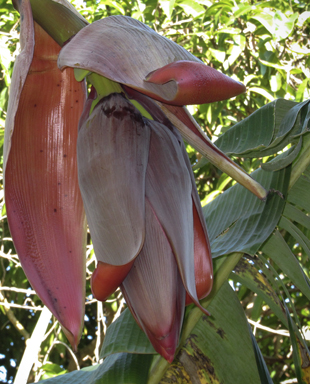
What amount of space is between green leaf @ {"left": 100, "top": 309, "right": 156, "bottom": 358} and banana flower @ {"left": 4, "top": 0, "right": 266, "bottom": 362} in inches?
8.5

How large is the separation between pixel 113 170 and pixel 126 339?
313mm

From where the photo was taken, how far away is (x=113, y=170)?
0.30 m

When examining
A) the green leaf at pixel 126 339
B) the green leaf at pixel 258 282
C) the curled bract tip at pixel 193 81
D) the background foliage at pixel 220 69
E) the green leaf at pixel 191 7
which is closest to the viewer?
the curled bract tip at pixel 193 81

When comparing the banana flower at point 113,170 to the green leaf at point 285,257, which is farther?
the green leaf at point 285,257

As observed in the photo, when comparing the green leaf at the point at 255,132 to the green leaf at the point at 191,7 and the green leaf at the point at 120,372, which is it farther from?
the green leaf at the point at 191,7

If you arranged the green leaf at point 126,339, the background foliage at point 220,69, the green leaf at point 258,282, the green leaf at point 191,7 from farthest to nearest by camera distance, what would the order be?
the green leaf at point 191,7 → the background foliage at point 220,69 → the green leaf at point 258,282 → the green leaf at point 126,339

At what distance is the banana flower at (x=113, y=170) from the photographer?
28 centimetres

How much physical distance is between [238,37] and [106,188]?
1.28 metres

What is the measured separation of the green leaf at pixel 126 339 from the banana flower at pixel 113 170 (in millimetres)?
216

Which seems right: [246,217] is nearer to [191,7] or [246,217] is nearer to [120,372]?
[120,372]

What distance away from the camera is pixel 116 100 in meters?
0.35

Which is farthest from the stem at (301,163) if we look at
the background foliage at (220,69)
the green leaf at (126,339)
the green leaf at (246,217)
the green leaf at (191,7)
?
the green leaf at (191,7)

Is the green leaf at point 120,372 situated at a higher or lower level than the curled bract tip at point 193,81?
lower

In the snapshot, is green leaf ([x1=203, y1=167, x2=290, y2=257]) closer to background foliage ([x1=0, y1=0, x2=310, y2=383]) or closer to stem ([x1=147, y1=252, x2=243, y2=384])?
stem ([x1=147, y1=252, x2=243, y2=384])
